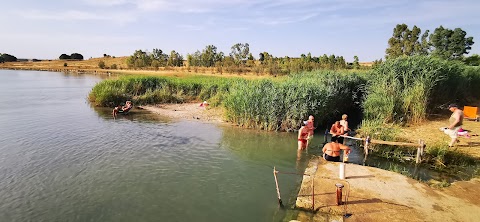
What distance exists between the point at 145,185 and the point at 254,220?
4.31m

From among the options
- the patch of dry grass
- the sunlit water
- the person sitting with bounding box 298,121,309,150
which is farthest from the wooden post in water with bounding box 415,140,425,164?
the person sitting with bounding box 298,121,309,150

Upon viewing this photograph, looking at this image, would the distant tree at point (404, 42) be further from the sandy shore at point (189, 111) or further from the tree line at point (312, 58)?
the sandy shore at point (189, 111)

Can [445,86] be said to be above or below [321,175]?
above

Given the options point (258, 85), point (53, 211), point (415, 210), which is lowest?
point (53, 211)

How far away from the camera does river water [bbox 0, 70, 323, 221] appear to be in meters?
8.70

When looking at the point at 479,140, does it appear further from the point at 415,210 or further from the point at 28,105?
the point at 28,105

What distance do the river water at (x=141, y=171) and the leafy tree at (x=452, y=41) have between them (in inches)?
2582

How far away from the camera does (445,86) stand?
66.0 feet

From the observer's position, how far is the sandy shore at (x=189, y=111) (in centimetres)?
2264

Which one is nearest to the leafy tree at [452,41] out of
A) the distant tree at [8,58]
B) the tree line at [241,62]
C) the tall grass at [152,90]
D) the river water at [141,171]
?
the tree line at [241,62]

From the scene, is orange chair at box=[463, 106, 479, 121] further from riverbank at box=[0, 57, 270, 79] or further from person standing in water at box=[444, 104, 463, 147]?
riverbank at box=[0, 57, 270, 79]

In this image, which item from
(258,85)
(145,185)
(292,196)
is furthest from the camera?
(258,85)

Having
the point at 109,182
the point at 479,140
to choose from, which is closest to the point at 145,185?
the point at 109,182

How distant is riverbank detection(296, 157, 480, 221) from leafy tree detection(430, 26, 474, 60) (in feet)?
223
